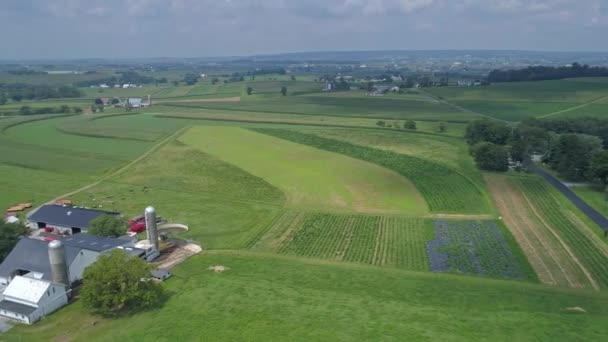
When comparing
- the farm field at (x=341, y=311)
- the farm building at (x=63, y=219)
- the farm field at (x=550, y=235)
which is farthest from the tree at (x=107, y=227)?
the farm field at (x=550, y=235)

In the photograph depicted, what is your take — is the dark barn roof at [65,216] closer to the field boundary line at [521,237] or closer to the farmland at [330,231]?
the farmland at [330,231]

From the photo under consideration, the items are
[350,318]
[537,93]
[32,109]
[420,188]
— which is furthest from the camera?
[537,93]

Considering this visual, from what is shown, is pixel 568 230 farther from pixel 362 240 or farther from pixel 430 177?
pixel 362 240

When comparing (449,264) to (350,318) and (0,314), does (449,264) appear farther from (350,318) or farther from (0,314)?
(0,314)

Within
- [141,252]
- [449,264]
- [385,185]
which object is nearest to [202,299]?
[141,252]

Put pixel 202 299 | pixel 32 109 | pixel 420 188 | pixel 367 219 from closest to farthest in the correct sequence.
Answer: pixel 202 299 < pixel 367 219 < pixel 420 188 < pixel 32 109

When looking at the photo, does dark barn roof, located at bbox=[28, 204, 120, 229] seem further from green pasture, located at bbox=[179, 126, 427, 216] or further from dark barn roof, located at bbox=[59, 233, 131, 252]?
green pasture, located at bbox=[179, 126, 427, 216]
